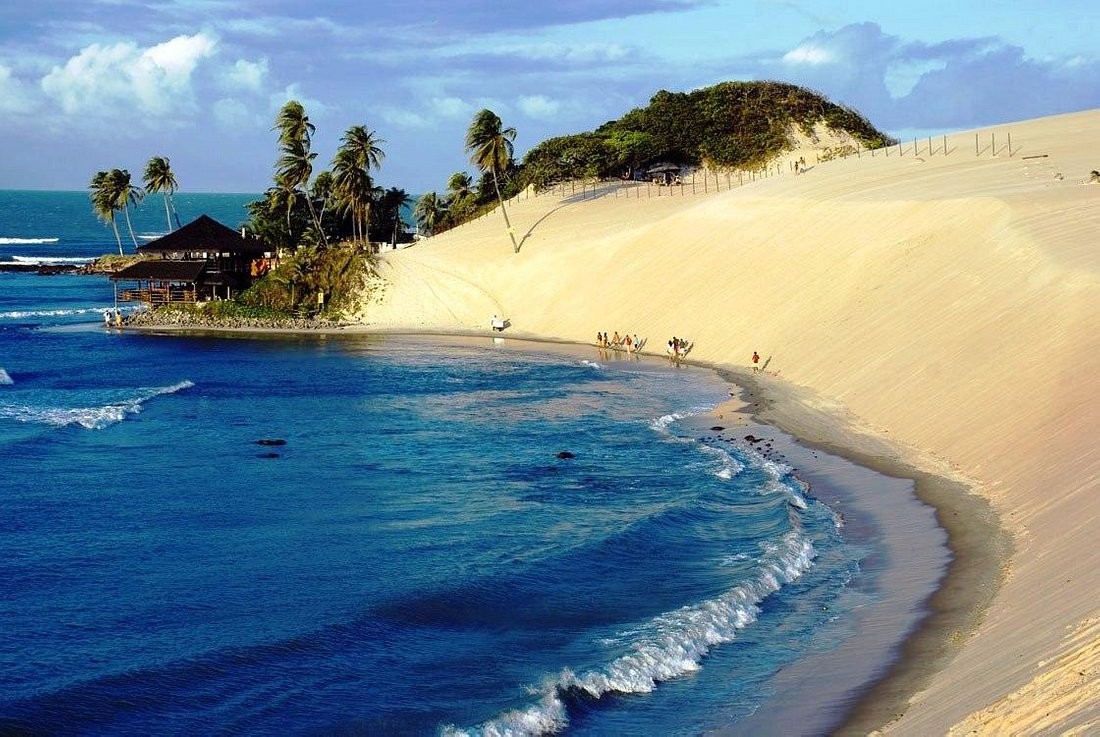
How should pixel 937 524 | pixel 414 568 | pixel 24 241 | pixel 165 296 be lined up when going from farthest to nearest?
pixel 24 241
pixel 165 296
pixel 937 524
pixel 414 568

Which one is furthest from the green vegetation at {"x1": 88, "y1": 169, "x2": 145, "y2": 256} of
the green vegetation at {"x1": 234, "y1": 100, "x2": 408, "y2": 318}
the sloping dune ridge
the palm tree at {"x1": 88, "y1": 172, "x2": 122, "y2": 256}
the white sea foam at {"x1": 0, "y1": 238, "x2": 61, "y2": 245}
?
the white sea foam at {"x1": 0, "y1": 238, "x2": 61, "y2": 245}

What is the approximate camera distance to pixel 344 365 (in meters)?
59.8

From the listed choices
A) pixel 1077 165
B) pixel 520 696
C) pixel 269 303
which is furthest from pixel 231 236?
pixel 520 696

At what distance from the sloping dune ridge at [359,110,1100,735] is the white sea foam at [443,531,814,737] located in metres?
4.22

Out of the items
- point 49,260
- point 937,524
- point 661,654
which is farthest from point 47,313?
point 661,654

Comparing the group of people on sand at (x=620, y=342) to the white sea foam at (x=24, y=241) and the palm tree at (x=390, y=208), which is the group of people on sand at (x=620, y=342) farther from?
the white sea foam at (x=24, y=241)

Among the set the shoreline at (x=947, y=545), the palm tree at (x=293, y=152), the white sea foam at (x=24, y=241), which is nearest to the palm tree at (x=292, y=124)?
the palm tree at (x=293, y=152)

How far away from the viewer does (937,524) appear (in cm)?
2780

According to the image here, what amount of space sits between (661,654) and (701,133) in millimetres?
85631

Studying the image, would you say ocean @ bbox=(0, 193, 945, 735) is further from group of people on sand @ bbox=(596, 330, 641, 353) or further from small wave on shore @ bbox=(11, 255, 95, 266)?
small wave on shore @ bbox=(11, 255, 95, 266)

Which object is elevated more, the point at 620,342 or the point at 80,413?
the point at 620,342

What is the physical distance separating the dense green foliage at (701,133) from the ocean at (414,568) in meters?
52.5

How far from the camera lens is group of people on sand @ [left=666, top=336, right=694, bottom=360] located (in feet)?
193

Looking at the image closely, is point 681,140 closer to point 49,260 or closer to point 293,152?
point 293,152
